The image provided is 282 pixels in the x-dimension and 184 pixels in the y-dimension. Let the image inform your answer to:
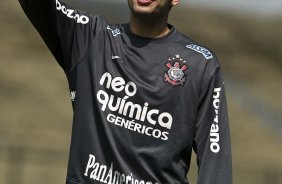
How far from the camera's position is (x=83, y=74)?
528 centimetres

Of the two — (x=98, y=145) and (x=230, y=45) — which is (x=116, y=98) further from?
(x=230, y=45)

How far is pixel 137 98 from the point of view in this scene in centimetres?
524

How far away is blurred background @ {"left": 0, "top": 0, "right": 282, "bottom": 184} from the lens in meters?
17.8

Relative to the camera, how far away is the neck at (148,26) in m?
5.33

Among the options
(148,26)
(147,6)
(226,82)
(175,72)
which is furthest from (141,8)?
(226,82)

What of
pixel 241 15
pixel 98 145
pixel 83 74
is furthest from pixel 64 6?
pixel 241 15

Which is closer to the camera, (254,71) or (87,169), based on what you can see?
(87,169)

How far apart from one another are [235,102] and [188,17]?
4227mm

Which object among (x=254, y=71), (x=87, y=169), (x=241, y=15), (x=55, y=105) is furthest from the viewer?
(x=241, y=15)

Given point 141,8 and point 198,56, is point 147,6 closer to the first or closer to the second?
point 141,8

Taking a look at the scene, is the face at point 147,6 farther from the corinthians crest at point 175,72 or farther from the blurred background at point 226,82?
the blurred background at point 226,82

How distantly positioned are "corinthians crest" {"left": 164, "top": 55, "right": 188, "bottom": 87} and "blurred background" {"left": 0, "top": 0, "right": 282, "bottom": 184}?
39.5 feet

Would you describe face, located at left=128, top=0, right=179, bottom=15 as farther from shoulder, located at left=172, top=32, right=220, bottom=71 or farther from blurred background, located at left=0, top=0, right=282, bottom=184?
blurred background, located at left=0, top=0, right=282, bottom=184

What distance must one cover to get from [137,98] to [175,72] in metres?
0.23
